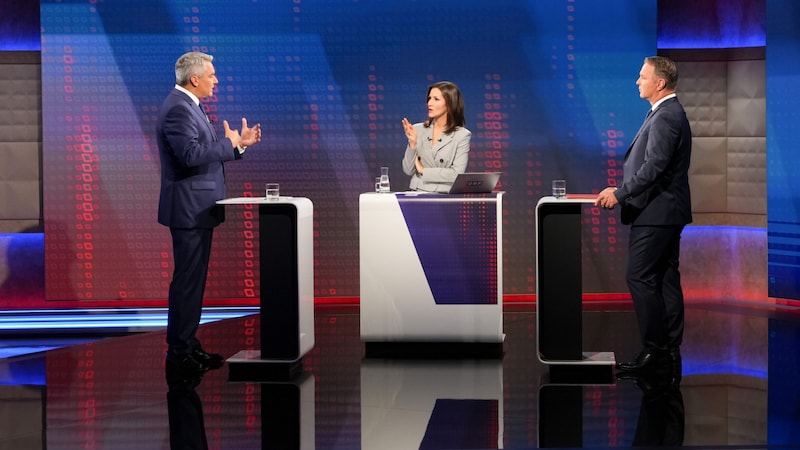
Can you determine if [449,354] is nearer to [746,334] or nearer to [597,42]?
[746,334]

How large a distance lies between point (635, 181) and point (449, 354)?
5.16 ft

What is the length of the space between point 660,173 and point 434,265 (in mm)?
1420

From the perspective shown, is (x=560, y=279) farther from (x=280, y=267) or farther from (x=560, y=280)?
(x=280, y=267)

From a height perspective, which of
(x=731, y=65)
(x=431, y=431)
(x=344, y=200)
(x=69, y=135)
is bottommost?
(x=431, y=431)

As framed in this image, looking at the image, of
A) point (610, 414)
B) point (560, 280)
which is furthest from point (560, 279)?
point (610, 414)

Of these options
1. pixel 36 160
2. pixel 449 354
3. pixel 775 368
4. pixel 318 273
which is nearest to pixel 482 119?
pixel 318 273

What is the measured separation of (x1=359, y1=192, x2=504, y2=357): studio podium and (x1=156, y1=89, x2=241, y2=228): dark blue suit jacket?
0.89 meters

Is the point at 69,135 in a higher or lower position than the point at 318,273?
higher

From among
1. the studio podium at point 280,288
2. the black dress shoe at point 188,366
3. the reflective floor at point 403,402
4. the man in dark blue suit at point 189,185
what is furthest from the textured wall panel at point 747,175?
the black dress shoe at point 188,366

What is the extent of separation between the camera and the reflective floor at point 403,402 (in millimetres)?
3777

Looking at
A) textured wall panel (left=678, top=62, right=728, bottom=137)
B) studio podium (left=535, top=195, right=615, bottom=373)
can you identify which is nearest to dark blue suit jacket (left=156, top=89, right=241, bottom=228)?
studio podium (left=535, top=195, right=615, bottom=373)

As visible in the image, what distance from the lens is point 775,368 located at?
5160mm

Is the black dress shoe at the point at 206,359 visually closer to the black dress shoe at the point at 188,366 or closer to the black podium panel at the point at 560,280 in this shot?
the black dress shoe at the point at 188,366

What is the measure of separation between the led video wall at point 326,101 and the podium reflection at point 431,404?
101 inches
